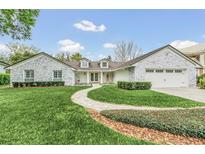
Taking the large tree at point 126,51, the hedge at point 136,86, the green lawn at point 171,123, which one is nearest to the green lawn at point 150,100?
the green lawn at point 171,123

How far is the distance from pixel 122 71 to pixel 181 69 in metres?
7.50

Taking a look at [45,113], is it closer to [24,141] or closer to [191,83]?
[24,141]

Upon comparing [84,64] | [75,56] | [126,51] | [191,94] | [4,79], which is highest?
[126,51]

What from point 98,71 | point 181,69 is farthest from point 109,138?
point 98,71

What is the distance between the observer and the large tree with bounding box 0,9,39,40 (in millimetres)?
11977

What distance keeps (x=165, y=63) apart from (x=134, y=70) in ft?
12.0

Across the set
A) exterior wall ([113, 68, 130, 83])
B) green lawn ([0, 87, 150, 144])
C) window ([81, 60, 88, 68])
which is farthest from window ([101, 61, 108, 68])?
green lawn ([0, 87, 150, 144])

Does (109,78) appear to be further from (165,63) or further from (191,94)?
(191,94)

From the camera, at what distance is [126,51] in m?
46.1

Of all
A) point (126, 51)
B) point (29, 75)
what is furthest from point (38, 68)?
point (126, 51)

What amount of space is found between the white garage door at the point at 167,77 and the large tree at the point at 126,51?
85.3ft

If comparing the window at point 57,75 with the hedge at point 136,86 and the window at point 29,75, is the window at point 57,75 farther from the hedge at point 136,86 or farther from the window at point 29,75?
the hedge at point 136,86
